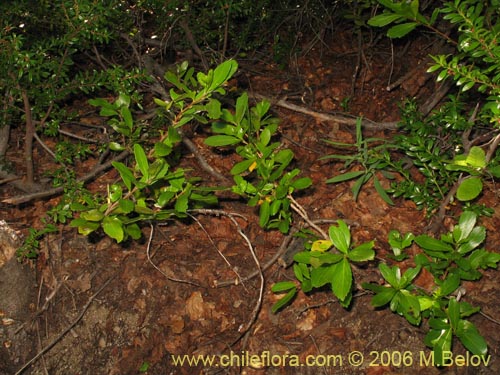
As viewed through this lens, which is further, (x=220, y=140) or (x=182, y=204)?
(x=220, y=140)

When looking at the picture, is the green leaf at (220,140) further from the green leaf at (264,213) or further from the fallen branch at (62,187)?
the fallen branch at (62,187)

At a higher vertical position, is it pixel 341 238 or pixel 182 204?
pixel 182 204

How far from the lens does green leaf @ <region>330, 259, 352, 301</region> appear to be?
5.87 ft

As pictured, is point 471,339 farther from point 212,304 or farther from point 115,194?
point 115,194

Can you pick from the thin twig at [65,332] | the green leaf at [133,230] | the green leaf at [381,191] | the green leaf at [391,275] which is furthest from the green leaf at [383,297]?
the thin twig at [65,332]

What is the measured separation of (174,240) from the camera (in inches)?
104

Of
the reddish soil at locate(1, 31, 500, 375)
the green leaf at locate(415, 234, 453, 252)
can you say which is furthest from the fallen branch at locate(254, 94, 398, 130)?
the green leaf at locate(415, 234, 453, 252)

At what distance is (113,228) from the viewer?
1.82m

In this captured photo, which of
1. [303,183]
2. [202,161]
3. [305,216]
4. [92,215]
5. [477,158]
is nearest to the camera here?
[92,215]

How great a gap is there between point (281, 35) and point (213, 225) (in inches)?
65.0

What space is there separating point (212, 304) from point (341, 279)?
845 mm

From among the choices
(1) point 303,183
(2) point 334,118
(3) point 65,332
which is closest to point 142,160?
(1) point 303,183

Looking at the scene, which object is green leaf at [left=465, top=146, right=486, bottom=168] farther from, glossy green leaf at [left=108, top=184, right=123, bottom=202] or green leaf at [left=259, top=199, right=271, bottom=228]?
glossy green leaf at [left=108, top=184, right=123, bottom=202]

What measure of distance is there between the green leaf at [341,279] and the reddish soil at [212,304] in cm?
61
